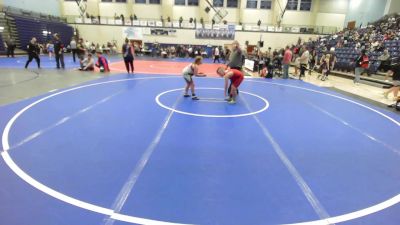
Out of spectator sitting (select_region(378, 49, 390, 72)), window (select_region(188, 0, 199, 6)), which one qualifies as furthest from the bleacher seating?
spectator sitting (select_region(378, 49, 390, 72))

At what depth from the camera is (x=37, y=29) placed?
25.4 m

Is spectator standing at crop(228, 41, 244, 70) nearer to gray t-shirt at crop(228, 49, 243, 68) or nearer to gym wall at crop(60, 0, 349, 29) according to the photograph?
gray t-shirt at crop(228, 49, 243, 68)

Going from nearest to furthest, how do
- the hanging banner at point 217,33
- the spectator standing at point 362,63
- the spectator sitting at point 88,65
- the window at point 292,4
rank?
the spectator standing at point 362,63 → the spectator sitting at point 88,65 → the hanging banner at point 217,33 → the window at point 292,4

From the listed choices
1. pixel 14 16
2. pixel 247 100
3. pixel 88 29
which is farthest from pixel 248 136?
pixel 88 29

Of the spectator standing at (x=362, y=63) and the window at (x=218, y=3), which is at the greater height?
the window at (x=218, y=3)

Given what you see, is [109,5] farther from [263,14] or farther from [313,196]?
[313,196]

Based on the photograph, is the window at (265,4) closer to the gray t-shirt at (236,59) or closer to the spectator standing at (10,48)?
the spectator standing at (10,48)

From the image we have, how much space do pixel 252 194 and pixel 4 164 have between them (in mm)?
3539

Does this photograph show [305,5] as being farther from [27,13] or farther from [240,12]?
[27,13]

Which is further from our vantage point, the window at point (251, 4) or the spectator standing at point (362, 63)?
the window at point (251, 4)

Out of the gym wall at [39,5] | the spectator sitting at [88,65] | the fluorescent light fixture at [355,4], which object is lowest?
the spectator sitting at [88,65]

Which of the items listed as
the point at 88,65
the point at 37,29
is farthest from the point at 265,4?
the point at 88,65

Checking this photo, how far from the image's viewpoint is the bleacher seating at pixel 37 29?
2347 centimetres

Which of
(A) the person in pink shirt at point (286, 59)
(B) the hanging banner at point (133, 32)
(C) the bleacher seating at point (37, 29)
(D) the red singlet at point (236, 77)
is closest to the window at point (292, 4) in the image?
(B) the hanging banner at point (133, 32)
